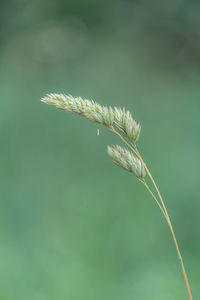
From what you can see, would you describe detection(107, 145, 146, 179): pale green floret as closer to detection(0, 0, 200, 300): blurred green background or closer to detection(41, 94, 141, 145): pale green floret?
detection(41, 94, 141, 145): pale green floret

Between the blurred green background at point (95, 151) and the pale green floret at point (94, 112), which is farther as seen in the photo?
the blurred green background at point (95, 151)

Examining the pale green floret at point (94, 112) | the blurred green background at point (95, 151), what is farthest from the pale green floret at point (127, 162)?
the blurred green background at point (95, 151)

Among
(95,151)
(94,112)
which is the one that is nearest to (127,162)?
(94,112)

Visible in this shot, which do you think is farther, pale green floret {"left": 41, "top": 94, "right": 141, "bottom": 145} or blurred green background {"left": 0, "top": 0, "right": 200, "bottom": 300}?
blurred green background {"left": 0, "top": 0, "right": 200, "bottom": 300}

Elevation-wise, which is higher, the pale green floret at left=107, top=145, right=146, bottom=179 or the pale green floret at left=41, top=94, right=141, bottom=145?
the pale green floret at left=41, top=94, right=141, bottom=145

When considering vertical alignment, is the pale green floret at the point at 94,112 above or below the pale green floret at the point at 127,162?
above

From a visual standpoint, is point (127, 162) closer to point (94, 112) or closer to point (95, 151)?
Answer: point (94, 112)

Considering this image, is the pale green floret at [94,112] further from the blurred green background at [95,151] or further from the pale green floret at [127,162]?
the blurred green background at [95,151]

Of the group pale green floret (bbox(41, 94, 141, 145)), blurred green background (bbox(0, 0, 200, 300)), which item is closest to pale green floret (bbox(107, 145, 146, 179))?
pale green floret (bbox(41, 94, 141, 145))
